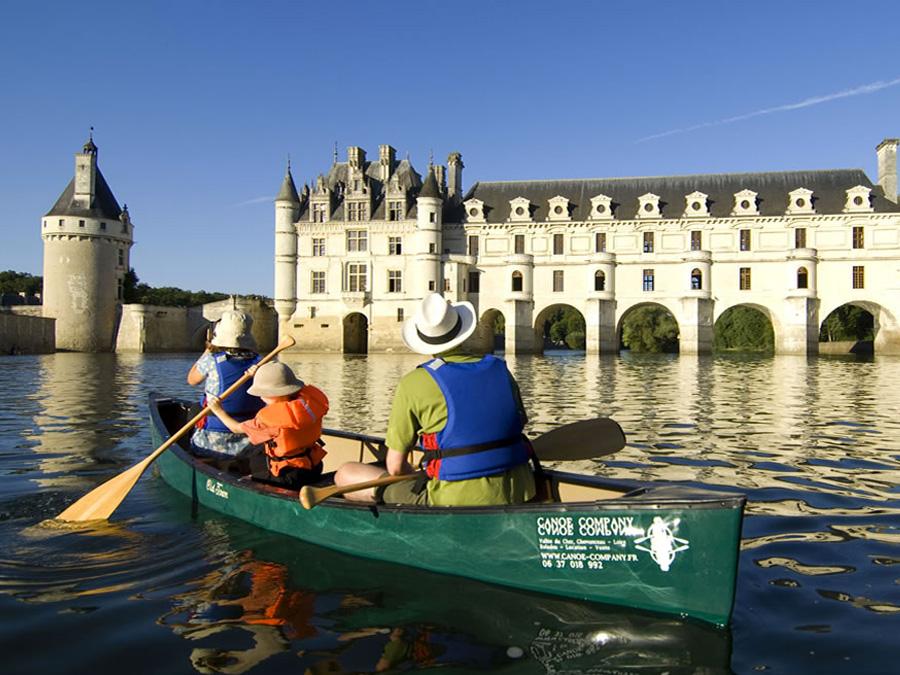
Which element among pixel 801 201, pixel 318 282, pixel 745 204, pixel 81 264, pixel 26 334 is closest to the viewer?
pixel 801 201

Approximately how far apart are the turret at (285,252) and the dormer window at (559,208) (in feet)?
54.6

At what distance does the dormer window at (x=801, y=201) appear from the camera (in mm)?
41188

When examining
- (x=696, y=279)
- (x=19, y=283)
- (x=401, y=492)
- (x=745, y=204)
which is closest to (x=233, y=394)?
(x=401, y=492)

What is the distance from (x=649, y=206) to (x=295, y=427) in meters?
40.8

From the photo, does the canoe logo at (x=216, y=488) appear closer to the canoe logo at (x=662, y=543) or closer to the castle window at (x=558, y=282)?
the canoe logo at (x=662, y=543)

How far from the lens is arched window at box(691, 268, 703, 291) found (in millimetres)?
42031

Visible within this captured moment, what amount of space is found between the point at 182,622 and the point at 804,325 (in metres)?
41.7

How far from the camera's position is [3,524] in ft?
20.2

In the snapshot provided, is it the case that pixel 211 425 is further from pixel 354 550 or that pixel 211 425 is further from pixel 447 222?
pixel 447 222

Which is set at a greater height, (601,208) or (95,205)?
(95,205)

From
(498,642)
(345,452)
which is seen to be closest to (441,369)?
(498,642)

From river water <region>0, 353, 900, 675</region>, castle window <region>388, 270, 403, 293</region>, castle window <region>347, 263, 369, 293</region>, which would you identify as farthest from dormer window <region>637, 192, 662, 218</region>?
river water <region>0, 353, 900, 675</region>

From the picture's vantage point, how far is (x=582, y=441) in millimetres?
5465

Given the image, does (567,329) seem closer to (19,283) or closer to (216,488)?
(19,283)
